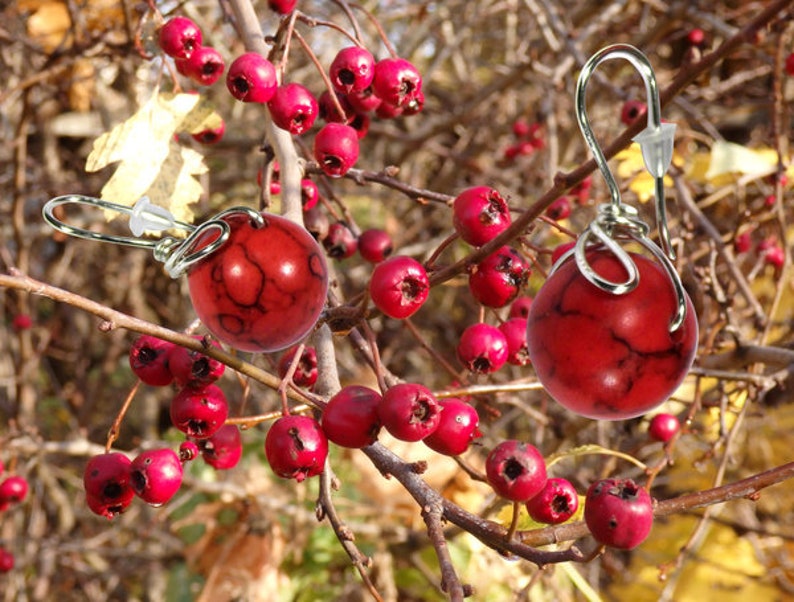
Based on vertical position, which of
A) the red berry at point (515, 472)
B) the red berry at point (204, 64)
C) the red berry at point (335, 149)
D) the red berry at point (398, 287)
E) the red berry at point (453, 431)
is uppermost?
the red berry at point (204, 64)

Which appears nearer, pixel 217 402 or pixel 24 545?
pixel 217 402

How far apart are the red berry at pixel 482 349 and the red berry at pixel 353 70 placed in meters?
0.47

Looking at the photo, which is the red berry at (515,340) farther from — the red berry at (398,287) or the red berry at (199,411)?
the red berry at (199,411)

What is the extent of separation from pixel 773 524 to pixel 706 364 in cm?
234

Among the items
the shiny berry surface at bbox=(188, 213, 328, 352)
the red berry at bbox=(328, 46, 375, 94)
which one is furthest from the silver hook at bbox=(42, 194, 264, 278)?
the red berry at bbox=(328, 46, 375, 94)

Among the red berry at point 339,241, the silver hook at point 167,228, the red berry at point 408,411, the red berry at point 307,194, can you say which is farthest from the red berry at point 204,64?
the red berry at point 408,411

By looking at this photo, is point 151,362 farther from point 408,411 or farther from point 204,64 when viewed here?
point 204,64

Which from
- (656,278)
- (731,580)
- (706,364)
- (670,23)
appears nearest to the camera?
(656,278)

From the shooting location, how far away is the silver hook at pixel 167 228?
95 cm

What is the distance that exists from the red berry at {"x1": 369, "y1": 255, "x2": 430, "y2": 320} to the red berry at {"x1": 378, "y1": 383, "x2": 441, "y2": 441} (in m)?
0.11

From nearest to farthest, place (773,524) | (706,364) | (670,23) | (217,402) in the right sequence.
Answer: (217,402) < (706,364) < (670,23) < (773,524)

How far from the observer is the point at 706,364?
196 centimetres

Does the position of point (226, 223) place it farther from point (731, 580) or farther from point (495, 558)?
point (731, 580)

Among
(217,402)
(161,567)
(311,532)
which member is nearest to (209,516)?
(311,532)
